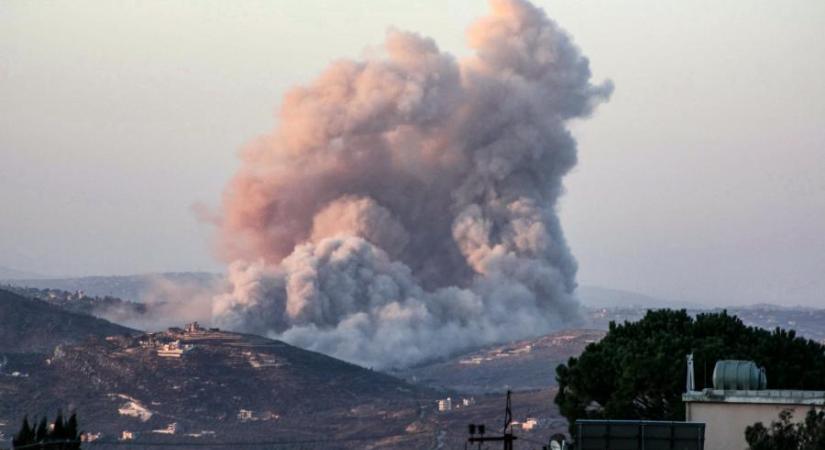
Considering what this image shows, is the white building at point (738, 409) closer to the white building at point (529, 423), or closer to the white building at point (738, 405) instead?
the white building at point (738, 405)

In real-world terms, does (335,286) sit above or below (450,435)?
above

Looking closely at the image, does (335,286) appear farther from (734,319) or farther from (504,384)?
(734,319)

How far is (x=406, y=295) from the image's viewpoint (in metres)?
182

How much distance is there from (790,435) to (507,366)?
137616mm

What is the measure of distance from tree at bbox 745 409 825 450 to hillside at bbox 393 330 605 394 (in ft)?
403

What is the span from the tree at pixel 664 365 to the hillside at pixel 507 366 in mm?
99939

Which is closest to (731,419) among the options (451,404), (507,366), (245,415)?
(451,404)

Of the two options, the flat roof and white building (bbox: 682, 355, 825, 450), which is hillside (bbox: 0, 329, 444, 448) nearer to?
white building (bbox: 682, 355, 825, 450)

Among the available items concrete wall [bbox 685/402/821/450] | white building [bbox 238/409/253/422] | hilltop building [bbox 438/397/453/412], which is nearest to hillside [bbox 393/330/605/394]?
hilltop building [bbox 438/397/453/412]

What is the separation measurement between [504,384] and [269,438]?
40.2m

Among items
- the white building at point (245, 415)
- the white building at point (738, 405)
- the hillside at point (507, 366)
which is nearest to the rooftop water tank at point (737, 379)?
the white building at point (738, 405)

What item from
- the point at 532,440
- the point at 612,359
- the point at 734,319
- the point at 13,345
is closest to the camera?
the point at 612,359

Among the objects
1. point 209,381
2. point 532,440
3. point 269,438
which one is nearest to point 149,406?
point 209,381

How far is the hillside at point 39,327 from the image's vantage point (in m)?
189
